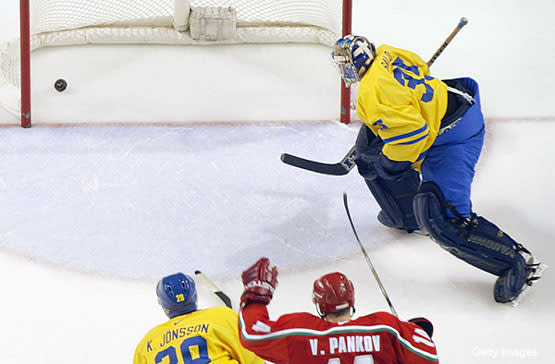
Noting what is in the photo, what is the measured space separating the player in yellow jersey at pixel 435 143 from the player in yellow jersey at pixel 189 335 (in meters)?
0.97

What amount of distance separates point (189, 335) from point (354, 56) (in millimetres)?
1244

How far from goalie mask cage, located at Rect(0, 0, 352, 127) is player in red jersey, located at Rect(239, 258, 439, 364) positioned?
2794 mm

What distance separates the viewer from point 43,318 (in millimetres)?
3207

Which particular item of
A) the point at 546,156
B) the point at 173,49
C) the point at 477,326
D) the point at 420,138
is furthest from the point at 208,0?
the point at 477,326

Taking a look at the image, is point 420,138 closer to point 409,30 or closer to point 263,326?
point 263,326

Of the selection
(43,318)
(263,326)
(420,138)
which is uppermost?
(420,138)

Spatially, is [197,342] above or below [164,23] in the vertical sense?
below

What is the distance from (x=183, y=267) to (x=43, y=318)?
0.57 meters

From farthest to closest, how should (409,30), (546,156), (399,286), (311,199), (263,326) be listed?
1. (409,30)
2. (546,156)
3. (311,199)
4. (399,286)
5. (263,326)

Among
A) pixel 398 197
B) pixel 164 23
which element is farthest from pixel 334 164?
pixel 164 23

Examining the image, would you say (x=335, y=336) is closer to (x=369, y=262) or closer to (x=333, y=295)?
(x=333, y=295)

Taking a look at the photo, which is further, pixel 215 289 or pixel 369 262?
pixel 369 262

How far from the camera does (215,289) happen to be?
3.38 m

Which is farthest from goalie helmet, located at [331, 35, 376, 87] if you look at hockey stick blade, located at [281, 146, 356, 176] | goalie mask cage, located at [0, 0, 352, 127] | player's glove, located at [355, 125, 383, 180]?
goalie mask cage, located at [0, 0, 352, 127]
